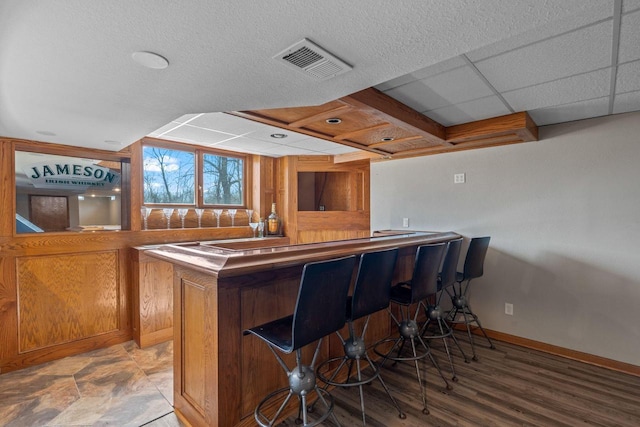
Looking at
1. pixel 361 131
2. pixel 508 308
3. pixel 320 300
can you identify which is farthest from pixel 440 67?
pixel 508 308

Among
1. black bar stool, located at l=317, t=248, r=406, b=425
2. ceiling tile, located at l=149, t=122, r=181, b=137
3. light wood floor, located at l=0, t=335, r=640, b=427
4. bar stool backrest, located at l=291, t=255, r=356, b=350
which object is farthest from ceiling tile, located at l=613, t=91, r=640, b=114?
ceiling tile, located at l=149, t=122, r=181, b=137

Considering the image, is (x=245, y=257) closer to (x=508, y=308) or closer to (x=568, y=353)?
(x=508, y=308)

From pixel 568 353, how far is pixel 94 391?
411 centimetres

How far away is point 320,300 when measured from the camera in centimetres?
152

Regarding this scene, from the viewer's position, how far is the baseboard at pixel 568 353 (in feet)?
8.52

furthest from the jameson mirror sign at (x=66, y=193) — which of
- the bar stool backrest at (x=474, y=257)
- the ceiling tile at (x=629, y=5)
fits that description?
the ceiling tile at (x=629, y=5)

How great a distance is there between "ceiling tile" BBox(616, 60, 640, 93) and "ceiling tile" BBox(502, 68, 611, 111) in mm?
55

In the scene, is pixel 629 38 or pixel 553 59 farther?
pixel 553 59

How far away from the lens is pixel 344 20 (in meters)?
1.14

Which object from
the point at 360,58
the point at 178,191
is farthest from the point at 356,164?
the point at 360,58

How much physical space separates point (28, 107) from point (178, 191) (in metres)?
2.18

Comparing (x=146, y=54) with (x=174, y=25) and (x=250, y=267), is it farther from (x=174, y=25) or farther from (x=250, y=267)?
(x=250, y=267)

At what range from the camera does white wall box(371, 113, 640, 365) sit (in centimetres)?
263

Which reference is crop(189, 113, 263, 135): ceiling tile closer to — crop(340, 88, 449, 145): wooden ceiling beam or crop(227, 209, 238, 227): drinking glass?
crop(340, 88, 449, 145): wooden ceiling beam
